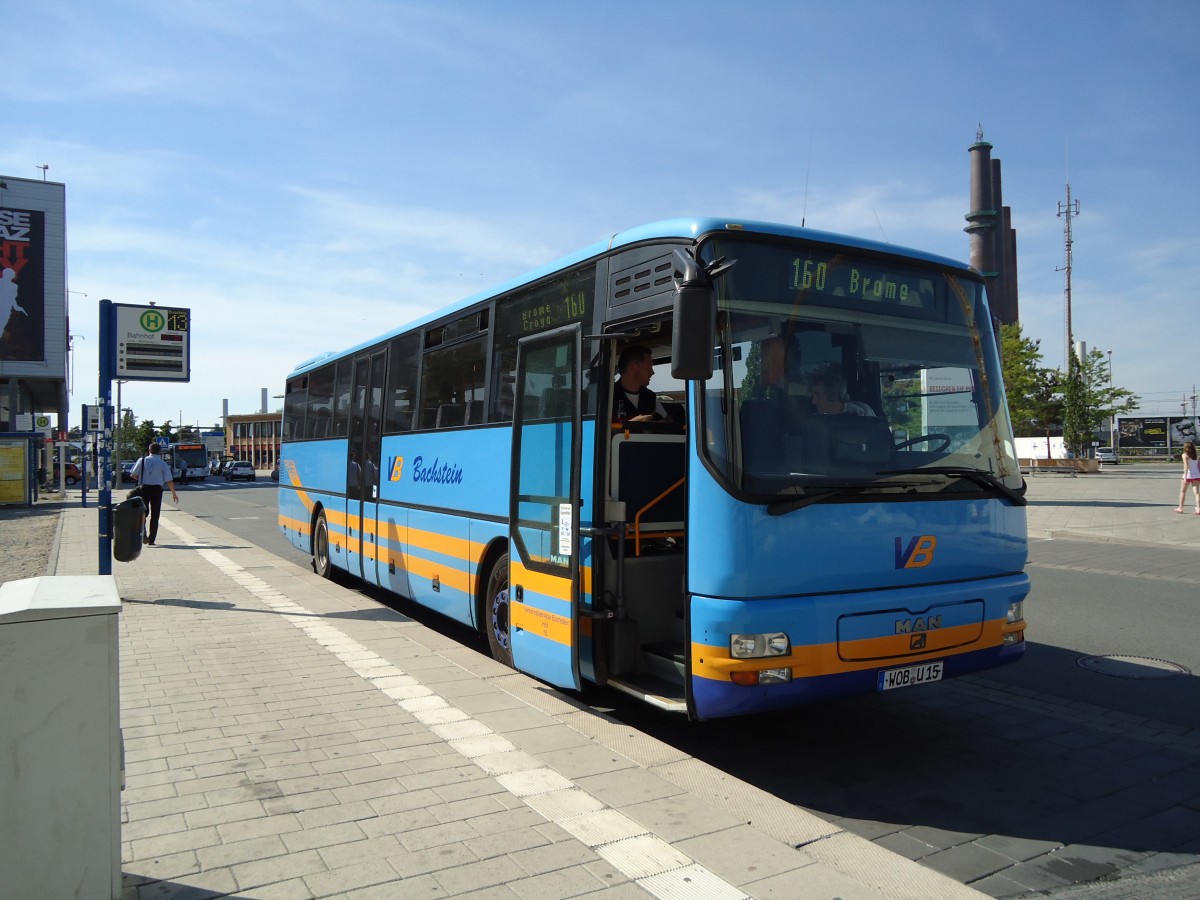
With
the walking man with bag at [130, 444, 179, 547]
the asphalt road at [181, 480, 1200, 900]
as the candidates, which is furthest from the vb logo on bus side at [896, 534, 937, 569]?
the walking man with bag at [130, 444, 179, 547]

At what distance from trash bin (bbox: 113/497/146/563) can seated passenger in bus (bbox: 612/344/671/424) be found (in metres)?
5.69

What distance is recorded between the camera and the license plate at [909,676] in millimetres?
5098

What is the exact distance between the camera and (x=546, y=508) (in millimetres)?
6316

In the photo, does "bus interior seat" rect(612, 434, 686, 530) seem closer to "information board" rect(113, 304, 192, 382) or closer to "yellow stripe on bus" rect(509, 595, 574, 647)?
"yellow stripe on bus" rect(509, 595, 574, 647)

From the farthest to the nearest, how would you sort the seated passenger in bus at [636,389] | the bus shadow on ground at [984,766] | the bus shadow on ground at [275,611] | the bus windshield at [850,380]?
1. the bus shadow on ground at [275,611]
2. the seated passenger in bus at [636,389]
3. the bus windshield at [850,380]
4. the bus shadow on ground at [984,766]

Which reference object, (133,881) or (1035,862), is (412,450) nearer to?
(133,881)

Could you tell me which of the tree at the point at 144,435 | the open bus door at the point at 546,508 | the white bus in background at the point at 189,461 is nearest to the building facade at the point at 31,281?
the white bus in background at the point at 189,461

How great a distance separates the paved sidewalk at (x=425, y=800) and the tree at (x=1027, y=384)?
49466 millimetres

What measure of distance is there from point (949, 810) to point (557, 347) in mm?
3718

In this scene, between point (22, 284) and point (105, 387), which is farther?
point (22, 284)

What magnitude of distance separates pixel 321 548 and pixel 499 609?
6.43 meters

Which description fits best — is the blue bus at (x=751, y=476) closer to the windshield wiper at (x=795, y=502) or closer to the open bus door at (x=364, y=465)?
the windshield wiper at (x=795, y=502)

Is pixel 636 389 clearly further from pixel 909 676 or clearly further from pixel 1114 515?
pixel 1114 515

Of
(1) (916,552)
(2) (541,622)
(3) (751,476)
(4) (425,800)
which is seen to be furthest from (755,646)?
(2) (541,622)
